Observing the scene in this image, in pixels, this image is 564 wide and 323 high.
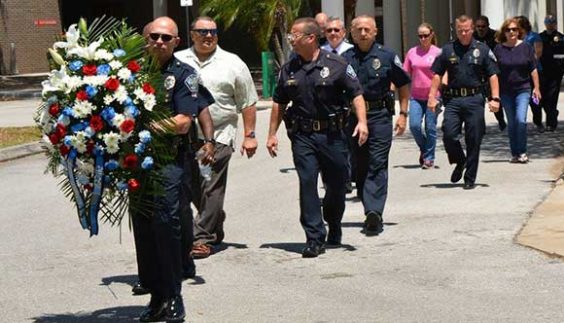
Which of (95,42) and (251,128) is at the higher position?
(95,42)

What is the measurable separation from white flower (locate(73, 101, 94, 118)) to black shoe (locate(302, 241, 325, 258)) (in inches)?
133

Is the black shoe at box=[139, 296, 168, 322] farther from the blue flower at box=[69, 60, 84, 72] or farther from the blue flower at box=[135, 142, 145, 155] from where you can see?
the blue flower at box=[69, 60, 84, 72]

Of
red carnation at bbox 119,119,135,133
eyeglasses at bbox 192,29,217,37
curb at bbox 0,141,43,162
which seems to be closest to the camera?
red carnation at bbox 119,119,135,133

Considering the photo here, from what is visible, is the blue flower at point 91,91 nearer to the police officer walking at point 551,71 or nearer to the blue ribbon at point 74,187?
the blue ribbon at point 74,187

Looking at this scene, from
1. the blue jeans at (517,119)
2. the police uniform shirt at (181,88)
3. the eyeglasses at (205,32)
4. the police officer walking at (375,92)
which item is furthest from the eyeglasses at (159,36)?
the blue jeans at (517,119)

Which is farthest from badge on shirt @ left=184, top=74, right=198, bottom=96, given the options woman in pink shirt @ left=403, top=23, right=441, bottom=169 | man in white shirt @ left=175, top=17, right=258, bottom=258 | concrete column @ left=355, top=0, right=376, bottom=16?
concrete column @ left=355, top=0, right=376, bottom=16

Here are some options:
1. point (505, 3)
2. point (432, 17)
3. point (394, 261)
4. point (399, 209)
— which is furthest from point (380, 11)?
point (394, 261)

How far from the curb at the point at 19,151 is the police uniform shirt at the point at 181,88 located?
11.7 metres

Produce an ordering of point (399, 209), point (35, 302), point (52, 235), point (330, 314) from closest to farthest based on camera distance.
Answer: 1. point (330, 314)
2. point (35, 302)
3. point (52, 235)
4. point (399, 209)

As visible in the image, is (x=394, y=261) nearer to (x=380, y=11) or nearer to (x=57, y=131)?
(x=57, y=131)

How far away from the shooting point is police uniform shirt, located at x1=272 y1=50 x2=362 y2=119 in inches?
430

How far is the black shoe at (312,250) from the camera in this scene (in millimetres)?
10898

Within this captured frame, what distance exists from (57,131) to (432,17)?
37.9m

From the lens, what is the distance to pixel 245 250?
37.5 feet
